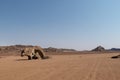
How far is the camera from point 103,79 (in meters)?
11.9

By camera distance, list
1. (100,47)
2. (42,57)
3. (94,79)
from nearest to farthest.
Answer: (94,79) < (42,57) < (100,47)

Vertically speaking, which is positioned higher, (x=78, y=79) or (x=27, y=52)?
(x=27, y=52)

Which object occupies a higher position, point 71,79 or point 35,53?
point 35,53

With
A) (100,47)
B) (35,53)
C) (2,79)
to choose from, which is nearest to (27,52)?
(35,53)

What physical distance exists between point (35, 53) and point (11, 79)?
1148 inches

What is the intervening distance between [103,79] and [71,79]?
1.77 metres

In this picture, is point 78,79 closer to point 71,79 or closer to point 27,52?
point 71,79

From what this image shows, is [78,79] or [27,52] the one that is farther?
[27,52]

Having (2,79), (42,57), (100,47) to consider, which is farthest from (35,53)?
(100,47)

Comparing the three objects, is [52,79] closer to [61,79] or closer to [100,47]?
[61,79]

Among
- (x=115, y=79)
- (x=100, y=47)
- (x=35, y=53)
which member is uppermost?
(x=100, y=47)

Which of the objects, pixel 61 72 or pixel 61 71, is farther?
pixel 61 71

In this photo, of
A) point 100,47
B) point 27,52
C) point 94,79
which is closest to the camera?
point 94,79

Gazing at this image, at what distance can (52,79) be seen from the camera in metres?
12.3
